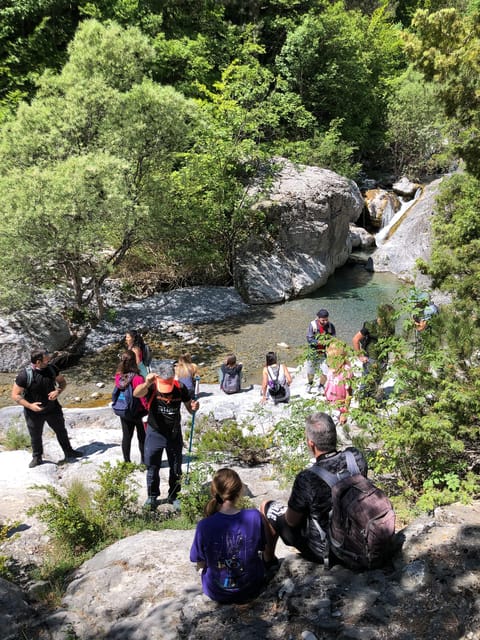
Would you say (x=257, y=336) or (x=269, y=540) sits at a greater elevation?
(x=269, y=540)

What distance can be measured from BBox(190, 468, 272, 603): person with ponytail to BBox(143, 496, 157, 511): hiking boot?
224 centimetres

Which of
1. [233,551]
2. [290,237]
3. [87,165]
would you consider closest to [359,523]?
[233,551]

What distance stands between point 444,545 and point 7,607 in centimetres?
307

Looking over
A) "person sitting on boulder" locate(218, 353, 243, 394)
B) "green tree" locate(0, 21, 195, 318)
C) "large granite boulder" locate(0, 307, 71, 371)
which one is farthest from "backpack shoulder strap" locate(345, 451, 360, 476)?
"large granite boulder" locate(0, 307, 71, 371)

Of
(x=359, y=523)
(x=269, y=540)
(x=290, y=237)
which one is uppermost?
(x=290, y=237)

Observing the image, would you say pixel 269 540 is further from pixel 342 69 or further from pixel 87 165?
pixel 342 69

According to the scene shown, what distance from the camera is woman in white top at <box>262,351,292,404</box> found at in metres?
8.41

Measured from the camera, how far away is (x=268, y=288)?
17172mm

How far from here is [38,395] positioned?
246 inches

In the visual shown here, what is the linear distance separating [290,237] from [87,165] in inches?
342

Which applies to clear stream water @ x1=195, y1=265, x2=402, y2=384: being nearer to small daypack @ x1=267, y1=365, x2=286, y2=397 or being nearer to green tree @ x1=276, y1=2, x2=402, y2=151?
small daypack @ x1=267, y1=365, x2=286, y2=397

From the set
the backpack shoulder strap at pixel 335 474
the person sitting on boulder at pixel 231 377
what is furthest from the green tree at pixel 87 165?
the backpack shoulder strap at pixel 335 474

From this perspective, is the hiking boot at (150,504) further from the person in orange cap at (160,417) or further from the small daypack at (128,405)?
the small daypack at (128,405)

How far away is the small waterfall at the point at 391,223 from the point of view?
22516 mm
